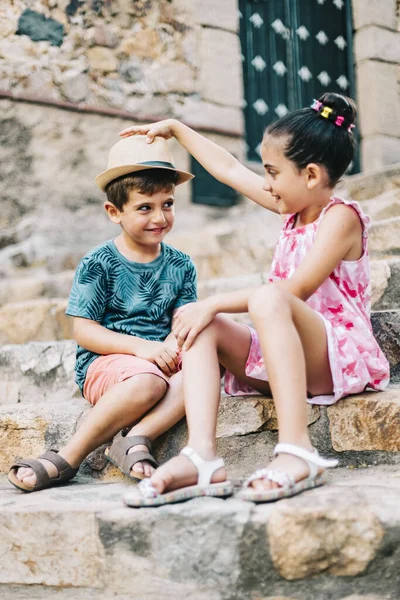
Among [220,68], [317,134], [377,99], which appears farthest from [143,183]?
[377,99]

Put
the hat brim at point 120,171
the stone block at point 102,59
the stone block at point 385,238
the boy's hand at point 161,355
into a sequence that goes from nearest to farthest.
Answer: the boy's hand at point 161,355
the hat brim at point 120,171
the stone block at point 385,238
the stone block at point 102,59

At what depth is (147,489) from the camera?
155 cm

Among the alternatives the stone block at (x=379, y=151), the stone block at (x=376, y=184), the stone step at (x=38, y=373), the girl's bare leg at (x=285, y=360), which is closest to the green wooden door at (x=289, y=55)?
the stone block at (x=379, y=151)

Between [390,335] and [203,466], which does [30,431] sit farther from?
[390,335]

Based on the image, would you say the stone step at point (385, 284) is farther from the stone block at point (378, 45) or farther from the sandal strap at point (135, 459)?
the stone block at point (378, 45)

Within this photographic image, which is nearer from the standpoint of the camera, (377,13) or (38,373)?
(38,373)

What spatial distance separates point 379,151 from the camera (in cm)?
588

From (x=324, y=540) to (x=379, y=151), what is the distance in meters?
4.96

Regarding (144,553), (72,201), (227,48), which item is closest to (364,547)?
(144,553)

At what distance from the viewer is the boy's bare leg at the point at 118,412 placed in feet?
6.32

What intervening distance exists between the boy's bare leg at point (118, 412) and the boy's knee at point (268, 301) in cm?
40

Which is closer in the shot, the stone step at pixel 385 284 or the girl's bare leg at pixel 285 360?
the girl's bare leg at pixel 285 360

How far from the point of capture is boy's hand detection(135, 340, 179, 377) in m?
2.03

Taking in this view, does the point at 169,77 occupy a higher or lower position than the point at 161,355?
higher
